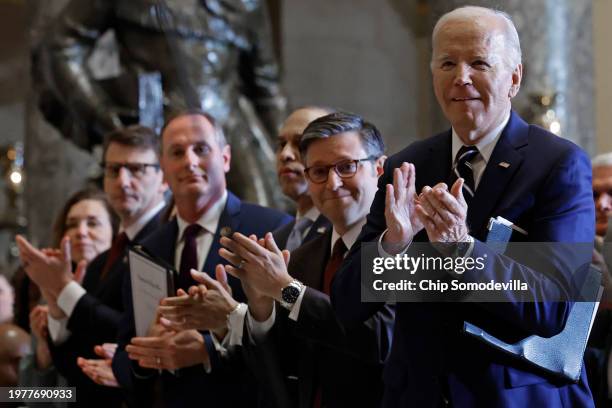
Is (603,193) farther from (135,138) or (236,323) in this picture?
(135,138)

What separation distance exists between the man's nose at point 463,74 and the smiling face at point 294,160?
1620 millimetres

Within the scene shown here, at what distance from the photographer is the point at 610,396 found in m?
3.66

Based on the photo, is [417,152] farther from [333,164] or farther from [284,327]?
[284,327]

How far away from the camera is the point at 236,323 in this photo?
366 cm

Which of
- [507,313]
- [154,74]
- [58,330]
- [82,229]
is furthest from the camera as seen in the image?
[154,74]

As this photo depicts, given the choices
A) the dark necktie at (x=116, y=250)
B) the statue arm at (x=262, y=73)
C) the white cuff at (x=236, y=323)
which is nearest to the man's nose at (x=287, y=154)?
the white cuff at (x=236, y=323)

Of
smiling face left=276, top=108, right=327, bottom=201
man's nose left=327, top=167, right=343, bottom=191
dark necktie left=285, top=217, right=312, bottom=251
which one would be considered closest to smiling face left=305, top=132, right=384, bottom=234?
man's nose left=327, top=167, right=343, bottom=191

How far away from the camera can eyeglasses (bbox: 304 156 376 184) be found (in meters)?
3.53

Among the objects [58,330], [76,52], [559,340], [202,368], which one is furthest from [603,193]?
[76,52]

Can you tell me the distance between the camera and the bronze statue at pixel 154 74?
642 centimetres

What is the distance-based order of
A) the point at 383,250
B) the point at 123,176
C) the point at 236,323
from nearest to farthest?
the point at 383,250 → the point at 236,323 → the point at 123,176

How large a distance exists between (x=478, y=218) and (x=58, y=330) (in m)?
2.66

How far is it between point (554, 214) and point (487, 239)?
0.17m

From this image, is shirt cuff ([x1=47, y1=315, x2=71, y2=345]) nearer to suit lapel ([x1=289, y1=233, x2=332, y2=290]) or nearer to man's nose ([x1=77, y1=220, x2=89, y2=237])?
man's nose ([x1=77, y1=220, x2=89, y2=237])
